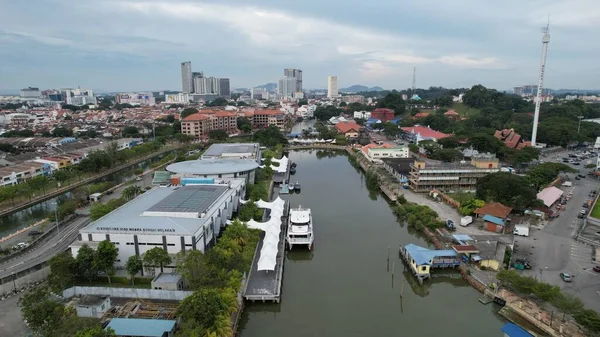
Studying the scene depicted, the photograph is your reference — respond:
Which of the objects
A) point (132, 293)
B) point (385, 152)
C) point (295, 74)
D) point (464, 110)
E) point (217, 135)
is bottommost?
point (132, 293)

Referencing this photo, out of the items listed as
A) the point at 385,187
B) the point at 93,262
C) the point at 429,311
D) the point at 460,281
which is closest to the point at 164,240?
the point at 93,262

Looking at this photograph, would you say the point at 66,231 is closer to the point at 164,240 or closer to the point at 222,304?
the point at 164,240

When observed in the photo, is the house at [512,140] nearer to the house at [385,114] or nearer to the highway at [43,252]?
the house at [385,114]

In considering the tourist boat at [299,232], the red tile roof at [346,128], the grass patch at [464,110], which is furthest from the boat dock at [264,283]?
the grass patch at [464,110]

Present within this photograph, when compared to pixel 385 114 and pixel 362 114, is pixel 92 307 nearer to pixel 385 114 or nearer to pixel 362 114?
pixel 385 114

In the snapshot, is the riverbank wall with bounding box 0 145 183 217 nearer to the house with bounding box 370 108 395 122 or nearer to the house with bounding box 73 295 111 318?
the house with bounding box 73 295 111 318

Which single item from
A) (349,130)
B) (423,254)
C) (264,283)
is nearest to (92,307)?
(264,283)
